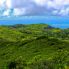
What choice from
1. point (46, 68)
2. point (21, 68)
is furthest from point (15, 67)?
point (46, 68)

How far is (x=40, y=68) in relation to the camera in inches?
3858

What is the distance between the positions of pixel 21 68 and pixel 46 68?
9570mm

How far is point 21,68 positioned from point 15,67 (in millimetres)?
4530

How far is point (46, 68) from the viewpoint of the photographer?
94938 mm

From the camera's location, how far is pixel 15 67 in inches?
4023

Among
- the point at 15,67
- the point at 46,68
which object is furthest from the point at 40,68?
the point at 15,67

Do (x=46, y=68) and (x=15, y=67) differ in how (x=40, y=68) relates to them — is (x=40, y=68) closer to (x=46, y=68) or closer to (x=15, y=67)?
(x=46, y=68)

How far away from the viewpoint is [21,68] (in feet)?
323

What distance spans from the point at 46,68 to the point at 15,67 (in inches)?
531

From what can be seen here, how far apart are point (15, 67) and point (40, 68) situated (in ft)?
33.6

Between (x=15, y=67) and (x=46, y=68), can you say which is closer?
(x=46, y=68)
